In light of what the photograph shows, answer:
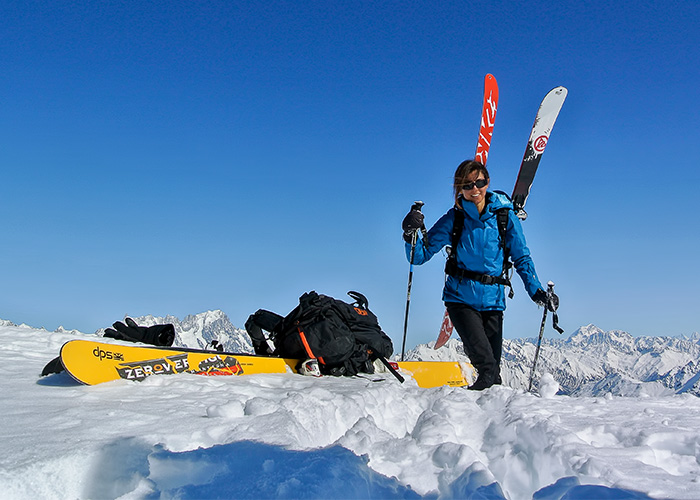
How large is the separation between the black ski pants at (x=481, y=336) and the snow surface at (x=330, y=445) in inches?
39.0

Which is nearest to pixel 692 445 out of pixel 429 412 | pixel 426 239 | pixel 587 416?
pixel 587 416

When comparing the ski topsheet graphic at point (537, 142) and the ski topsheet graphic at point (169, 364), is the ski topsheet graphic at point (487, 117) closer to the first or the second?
the ski topsheet graphic at point (537, 142)

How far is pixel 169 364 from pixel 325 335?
1.78 m

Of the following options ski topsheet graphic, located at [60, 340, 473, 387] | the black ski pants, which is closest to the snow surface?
ski topsheet graphic, located at [60, 340, 473, 387]

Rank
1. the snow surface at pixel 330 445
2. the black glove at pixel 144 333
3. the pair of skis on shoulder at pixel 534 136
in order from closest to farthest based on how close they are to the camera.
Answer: the snow surface at pixel 330 445 < the black glove at pixel 144 333 < the pair of skis on shoulder at pixel 534 136

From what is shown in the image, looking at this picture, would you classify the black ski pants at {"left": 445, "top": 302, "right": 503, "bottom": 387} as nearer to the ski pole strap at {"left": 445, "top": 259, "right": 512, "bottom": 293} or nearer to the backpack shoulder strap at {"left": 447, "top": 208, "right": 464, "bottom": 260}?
the ski pole strap at {"left": 445, "top": 259, "right": 512, "bottom": 293}

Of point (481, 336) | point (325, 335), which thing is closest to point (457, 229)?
point (481, 336)

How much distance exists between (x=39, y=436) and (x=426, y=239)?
4.29m

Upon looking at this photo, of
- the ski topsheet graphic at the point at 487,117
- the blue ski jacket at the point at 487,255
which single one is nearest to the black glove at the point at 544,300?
the blue ski jacket at the point at 487,255

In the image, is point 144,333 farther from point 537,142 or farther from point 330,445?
point 537,142

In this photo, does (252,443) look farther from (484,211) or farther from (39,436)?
(484,211)

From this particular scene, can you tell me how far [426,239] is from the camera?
5.68 m

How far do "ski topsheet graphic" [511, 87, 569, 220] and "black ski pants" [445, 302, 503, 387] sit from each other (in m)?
7.97

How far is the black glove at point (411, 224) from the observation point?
578 centimetres
